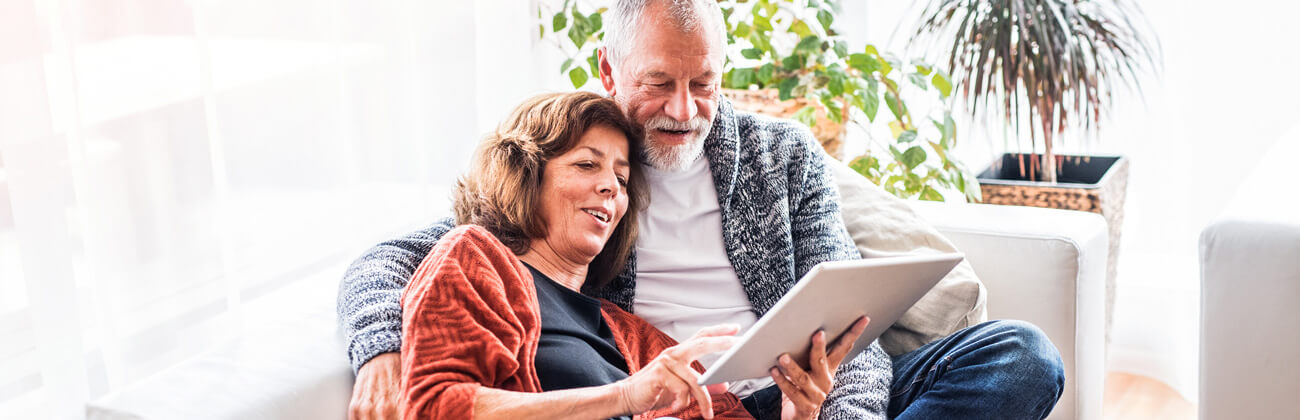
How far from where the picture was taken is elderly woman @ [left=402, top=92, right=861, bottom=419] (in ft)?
3.81

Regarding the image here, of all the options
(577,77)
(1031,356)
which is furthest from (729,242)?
(577,77)

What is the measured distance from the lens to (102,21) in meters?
1.43

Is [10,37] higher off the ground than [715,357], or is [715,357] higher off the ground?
[10,37]

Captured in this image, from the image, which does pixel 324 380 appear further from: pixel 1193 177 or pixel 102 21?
pixel 1193 177

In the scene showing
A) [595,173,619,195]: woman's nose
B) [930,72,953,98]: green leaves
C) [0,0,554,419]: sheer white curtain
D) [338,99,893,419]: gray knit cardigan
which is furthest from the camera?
[930,72,953,98]: green leaves

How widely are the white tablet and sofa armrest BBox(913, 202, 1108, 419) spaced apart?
56 cm

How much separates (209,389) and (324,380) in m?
0.13

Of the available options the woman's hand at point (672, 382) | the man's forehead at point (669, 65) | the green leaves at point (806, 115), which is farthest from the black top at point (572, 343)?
the green leaves at point (806, 115)

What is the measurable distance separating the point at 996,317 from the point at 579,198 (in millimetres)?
874

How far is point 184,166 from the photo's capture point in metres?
1.56

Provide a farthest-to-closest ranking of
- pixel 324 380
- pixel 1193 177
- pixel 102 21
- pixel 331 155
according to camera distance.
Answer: pixel 1193 177 < pixel 331 155 < pixel 102 21 < pixel 324 380

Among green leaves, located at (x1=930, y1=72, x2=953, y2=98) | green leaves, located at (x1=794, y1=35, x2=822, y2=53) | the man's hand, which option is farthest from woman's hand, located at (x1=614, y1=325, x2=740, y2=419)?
green leaves, located at (x1=930, y1=72, x2=953, y2=98)

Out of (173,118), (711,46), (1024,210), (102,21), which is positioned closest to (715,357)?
(711,46)

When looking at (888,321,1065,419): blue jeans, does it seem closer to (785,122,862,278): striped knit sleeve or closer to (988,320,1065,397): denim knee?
(988,320,1065,397): denim knee
